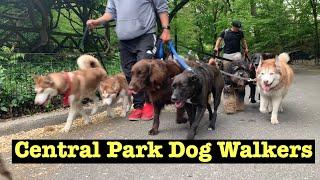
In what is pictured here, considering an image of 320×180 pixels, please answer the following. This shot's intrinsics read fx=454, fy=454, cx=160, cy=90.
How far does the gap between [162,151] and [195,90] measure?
926 mm

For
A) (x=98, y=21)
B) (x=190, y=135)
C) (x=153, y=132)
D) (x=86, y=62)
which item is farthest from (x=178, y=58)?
(x=86, y=62)

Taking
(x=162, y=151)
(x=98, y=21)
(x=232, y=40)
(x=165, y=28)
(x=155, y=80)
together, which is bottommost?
A: (x=162, y=151)

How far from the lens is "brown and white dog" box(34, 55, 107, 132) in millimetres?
6797

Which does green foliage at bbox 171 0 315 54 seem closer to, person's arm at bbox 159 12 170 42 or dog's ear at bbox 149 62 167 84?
person's arm at bbox 159 12 170 42

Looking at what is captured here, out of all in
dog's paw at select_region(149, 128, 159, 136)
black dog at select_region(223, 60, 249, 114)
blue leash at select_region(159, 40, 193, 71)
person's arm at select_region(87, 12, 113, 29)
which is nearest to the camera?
blue leash at select_region(159, 40, 193, 71)

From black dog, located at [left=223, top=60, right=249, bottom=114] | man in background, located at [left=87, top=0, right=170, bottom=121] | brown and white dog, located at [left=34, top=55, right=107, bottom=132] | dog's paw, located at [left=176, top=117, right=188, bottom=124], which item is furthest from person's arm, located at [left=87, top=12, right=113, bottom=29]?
black dog, located at [left=223, top=60, right=249, bottom=114]

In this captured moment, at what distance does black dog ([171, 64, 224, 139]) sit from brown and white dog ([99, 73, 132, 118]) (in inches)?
71.1

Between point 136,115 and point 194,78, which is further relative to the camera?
point 136,115

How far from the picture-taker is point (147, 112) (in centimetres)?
771

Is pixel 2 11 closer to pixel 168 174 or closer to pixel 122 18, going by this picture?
pixel 122 18

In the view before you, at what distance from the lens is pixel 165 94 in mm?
6355

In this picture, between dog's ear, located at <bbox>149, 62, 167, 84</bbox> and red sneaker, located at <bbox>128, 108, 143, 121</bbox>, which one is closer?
dog's ear, located at <bbox>149, 62, 167, 84</bbox>

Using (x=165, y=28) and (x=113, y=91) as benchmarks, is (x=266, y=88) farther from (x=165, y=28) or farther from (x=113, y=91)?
(x=113, y=91)

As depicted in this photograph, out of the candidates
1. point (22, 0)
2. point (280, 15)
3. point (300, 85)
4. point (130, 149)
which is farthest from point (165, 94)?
point (280, 15)
